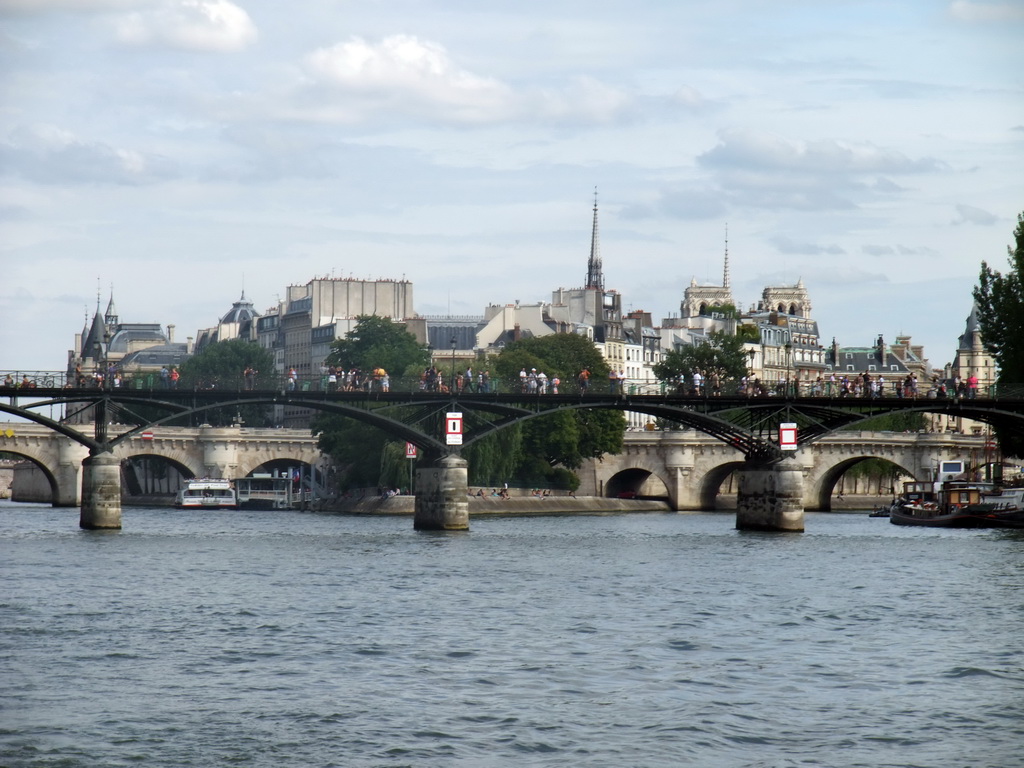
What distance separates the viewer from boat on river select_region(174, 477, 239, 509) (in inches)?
4535

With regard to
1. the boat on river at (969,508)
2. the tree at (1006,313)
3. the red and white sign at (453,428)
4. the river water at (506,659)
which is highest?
the tree at (1006,313)

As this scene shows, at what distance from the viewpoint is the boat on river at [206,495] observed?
115 m

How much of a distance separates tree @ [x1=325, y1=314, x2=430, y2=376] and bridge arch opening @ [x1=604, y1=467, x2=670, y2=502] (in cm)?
1519

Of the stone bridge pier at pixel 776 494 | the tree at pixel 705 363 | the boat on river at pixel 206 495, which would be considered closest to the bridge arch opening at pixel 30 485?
the boat on river at pixel 206 495

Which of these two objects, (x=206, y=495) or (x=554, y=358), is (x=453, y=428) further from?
(x=206, y=495)

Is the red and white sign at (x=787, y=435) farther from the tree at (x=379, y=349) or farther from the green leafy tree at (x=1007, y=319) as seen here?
the tree at (x=379, y=349)

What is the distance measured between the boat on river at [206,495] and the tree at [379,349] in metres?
11.0

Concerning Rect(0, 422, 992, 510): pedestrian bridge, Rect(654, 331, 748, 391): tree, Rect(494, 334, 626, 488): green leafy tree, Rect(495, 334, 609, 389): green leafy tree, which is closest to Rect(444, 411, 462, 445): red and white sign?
Rect(494, 334, 626, 488): green leafy tree

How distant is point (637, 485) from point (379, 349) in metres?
21.7

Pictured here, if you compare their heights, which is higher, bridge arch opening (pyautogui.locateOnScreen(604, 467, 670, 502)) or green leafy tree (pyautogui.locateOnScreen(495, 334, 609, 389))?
green leafy tree (pyautogui.locateOnScreen(495, 334, 609, 389))

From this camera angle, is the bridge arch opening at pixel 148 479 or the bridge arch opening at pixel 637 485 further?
the bridge arch opening at pixel 148 479

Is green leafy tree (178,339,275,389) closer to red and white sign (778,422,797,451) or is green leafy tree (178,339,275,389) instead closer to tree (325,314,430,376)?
tree (325,314,430,376)

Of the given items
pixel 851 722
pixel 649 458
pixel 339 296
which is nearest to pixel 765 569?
pixel 851 722

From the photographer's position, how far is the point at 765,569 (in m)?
52.9
